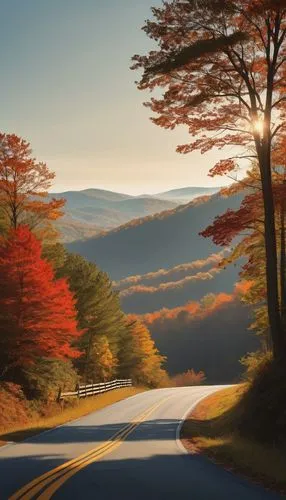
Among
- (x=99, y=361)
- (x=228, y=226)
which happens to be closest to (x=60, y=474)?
(x=228, y=226)

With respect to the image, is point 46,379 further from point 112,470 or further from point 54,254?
point 112,470

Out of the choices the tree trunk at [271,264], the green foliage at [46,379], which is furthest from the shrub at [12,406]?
the tree trunk at [271,264]

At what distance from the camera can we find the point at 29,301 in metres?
25.5

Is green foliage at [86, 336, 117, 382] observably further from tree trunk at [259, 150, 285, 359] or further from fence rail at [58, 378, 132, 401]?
tree trunk at [259, 150, 285, 359]

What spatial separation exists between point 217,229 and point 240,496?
9.70m

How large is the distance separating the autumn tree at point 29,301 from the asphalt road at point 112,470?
5.80 metres

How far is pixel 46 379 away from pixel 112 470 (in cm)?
1837

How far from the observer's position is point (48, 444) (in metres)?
16.8

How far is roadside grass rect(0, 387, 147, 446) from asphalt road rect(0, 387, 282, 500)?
860mm

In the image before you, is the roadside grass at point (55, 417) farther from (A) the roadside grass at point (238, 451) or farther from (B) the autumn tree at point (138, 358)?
(B) the autumn tree at point (138, 358)

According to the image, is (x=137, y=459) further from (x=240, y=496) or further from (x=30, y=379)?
(x=30, y=379)

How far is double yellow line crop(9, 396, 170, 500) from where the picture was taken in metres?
9.36

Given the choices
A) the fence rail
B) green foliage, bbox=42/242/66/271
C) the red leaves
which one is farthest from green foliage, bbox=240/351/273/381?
green foliage, bbox=42/242/66/271

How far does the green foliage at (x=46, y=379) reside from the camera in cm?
2930
